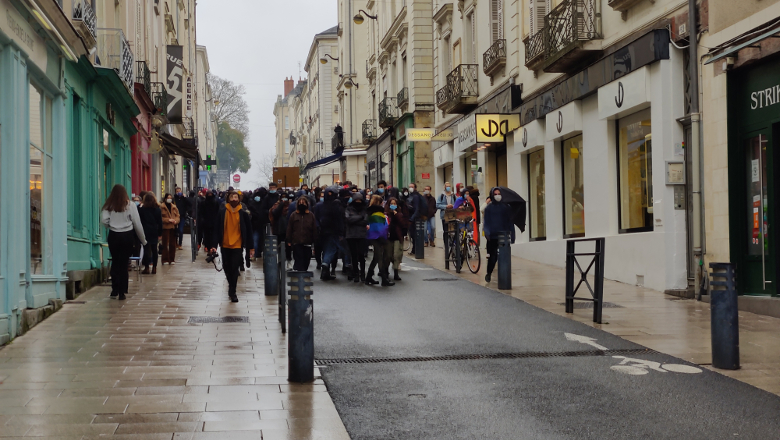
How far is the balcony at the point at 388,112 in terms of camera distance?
39156 millimetres

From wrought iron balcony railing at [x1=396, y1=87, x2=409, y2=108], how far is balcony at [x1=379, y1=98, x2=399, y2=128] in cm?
115

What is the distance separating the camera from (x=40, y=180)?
12.1 metres

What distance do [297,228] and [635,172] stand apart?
6.20 m

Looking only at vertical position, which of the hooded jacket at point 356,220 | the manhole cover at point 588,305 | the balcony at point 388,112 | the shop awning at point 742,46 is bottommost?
the manhole cover at point 588,305

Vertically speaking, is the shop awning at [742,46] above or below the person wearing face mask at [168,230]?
above

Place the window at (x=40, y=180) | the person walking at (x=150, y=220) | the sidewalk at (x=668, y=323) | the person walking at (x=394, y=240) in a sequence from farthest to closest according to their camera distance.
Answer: the person walking at (x=150, y=220)
the person walking at (x=394, y=240)
the window at (x=40, y=180)
the sidewalk at (x=668, y=323)

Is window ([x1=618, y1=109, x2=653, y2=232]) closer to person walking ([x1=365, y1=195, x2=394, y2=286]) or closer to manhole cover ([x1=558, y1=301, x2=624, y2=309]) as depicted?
manhole cover ([x1=558, y1=301, x2=624, y2=309])

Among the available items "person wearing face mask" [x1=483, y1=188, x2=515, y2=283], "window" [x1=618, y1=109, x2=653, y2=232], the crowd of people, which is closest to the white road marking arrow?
the crowd of people

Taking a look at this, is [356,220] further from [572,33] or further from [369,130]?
[369,130]

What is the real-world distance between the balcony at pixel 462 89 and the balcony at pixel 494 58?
64.2 inches

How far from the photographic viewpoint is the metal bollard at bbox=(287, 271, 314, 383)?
7340 millimetres

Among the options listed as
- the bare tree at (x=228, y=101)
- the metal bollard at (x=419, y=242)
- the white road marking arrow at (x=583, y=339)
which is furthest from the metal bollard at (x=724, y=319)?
the bare tree at (x=228, y=101)

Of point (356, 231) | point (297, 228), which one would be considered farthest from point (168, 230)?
point (356, 231)

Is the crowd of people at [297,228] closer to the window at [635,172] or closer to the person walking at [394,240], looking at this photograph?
the person walking at [394,240]
